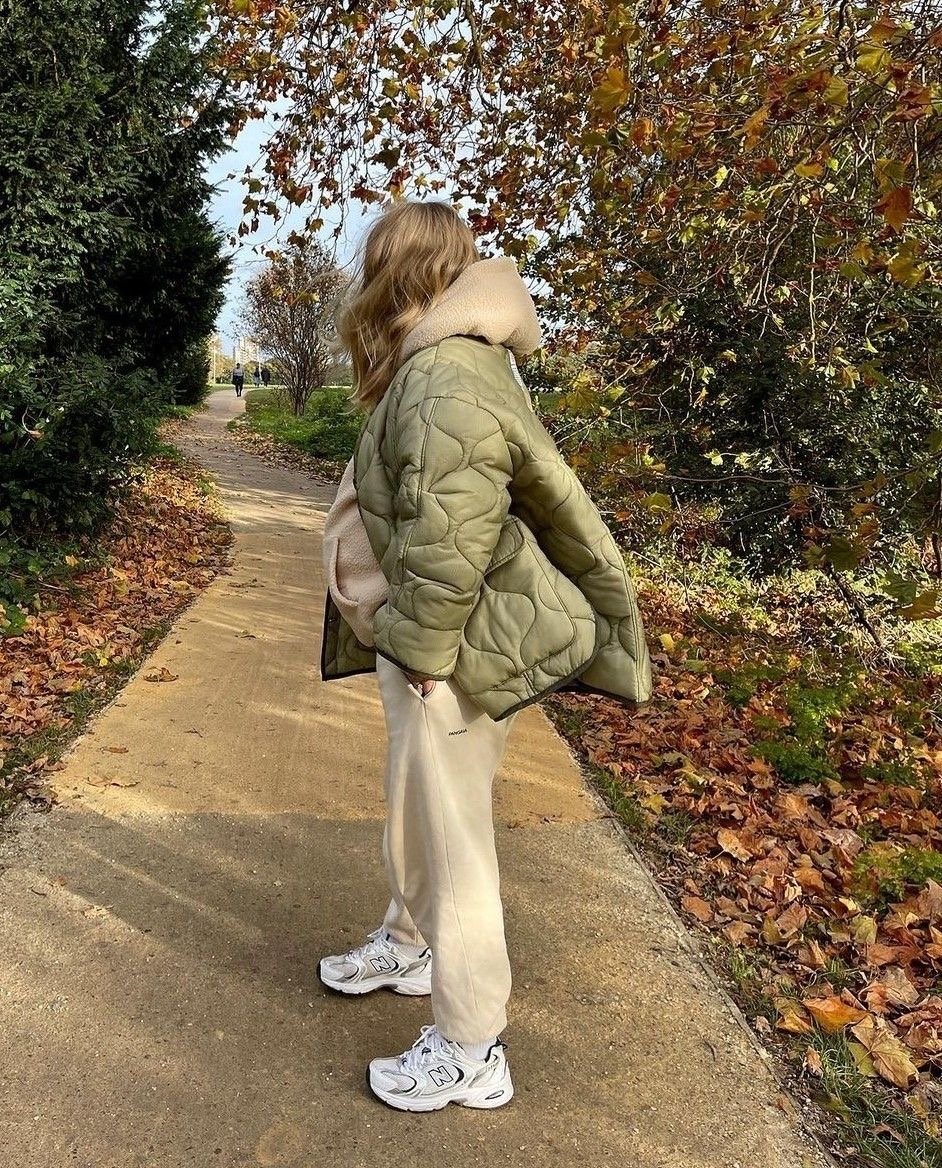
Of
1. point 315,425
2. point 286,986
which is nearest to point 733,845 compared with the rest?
point 286,986

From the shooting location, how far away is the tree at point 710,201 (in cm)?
372

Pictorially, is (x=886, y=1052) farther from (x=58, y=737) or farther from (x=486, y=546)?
(x=58, y=737)

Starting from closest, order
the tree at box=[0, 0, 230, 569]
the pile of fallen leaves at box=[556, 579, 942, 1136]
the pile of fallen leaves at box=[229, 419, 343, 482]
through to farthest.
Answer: the pile of fallen leaves at box=[556, 579, 942, 1136], the tree at box=[0, 0, 230, 569], the pile of fallen leaves at box=[229, 419, 343, 482]

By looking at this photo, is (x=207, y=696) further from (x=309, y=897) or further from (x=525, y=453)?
(x=525, y=453)

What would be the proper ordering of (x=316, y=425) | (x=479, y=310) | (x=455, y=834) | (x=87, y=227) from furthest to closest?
(x=316, y=425), (x=87, y=227), (x=455, y=834), (x=479, y=310)

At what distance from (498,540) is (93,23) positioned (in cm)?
594

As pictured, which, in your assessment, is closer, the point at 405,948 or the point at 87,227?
the point at 405,948

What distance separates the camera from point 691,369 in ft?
25.0

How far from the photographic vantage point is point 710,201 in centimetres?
457

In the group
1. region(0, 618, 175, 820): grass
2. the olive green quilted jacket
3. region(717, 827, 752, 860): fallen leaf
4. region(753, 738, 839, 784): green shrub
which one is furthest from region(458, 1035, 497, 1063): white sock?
region(753, 738, 839, 784): green shrub

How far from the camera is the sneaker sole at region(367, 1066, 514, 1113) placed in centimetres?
223

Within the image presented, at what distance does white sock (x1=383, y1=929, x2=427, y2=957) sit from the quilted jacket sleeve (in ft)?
3.65

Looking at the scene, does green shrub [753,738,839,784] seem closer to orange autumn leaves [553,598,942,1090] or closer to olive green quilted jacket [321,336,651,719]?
orange autumn leaves [553,598,942,1090]

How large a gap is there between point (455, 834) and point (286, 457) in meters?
17.9
